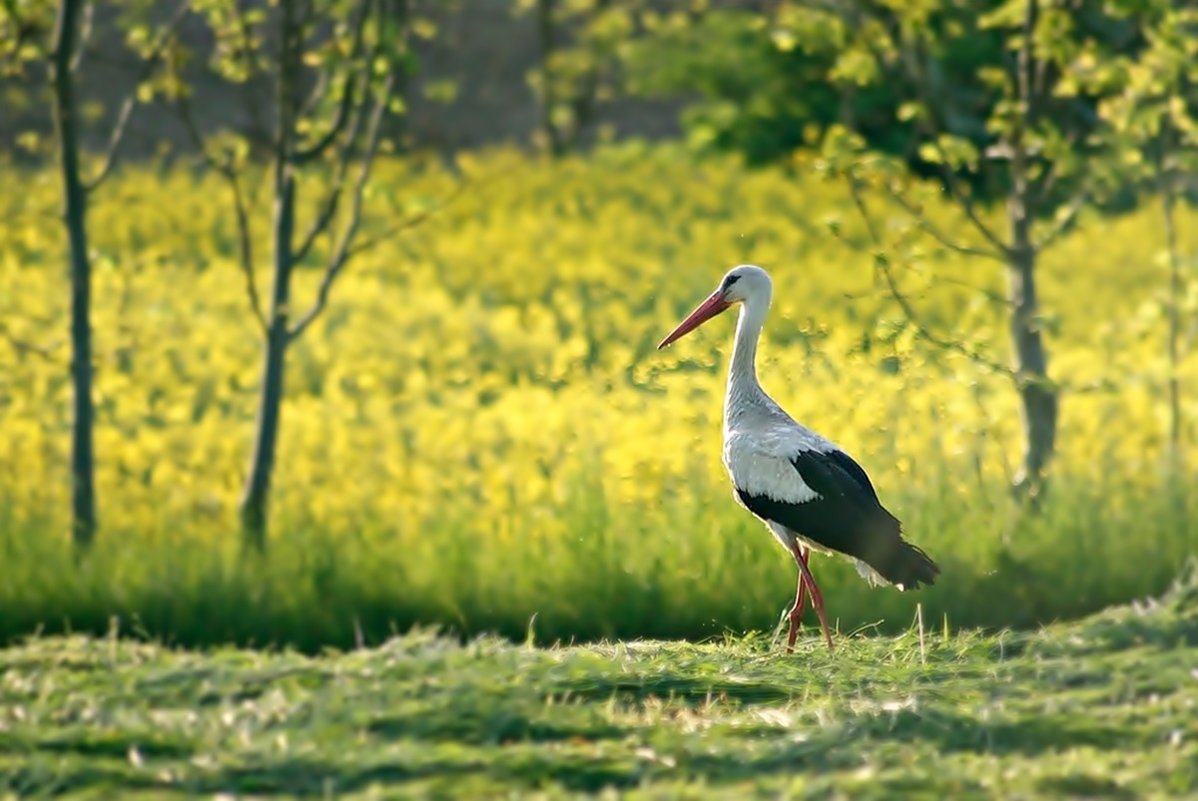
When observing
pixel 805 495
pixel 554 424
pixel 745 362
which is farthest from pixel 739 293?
pixel 554 424

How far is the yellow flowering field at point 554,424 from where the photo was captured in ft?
30.2

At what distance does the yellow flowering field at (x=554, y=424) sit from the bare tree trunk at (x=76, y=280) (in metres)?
0.19

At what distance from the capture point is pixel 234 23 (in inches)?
421

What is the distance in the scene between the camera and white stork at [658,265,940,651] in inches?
292

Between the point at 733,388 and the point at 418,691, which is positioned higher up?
the point at 733,388

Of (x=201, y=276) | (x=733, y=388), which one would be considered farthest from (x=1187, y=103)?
(x=201, y=276)

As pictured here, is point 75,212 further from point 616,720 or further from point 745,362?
point 616,720

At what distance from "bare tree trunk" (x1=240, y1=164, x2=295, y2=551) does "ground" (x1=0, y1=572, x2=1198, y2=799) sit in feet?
9.69

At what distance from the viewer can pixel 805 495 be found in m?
7.51

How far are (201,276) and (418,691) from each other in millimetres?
14205

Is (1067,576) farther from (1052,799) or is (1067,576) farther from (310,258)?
(310,258)

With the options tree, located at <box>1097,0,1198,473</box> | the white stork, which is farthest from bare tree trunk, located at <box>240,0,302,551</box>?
tree, located at <box>1097,0,1198,473</box>

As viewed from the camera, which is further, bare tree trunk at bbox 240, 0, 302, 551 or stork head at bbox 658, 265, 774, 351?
bare tree trunk at bbox 240, 0, 302, 551

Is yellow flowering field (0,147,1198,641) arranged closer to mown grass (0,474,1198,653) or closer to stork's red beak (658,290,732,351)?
mown grass (0,474,1198,653)
